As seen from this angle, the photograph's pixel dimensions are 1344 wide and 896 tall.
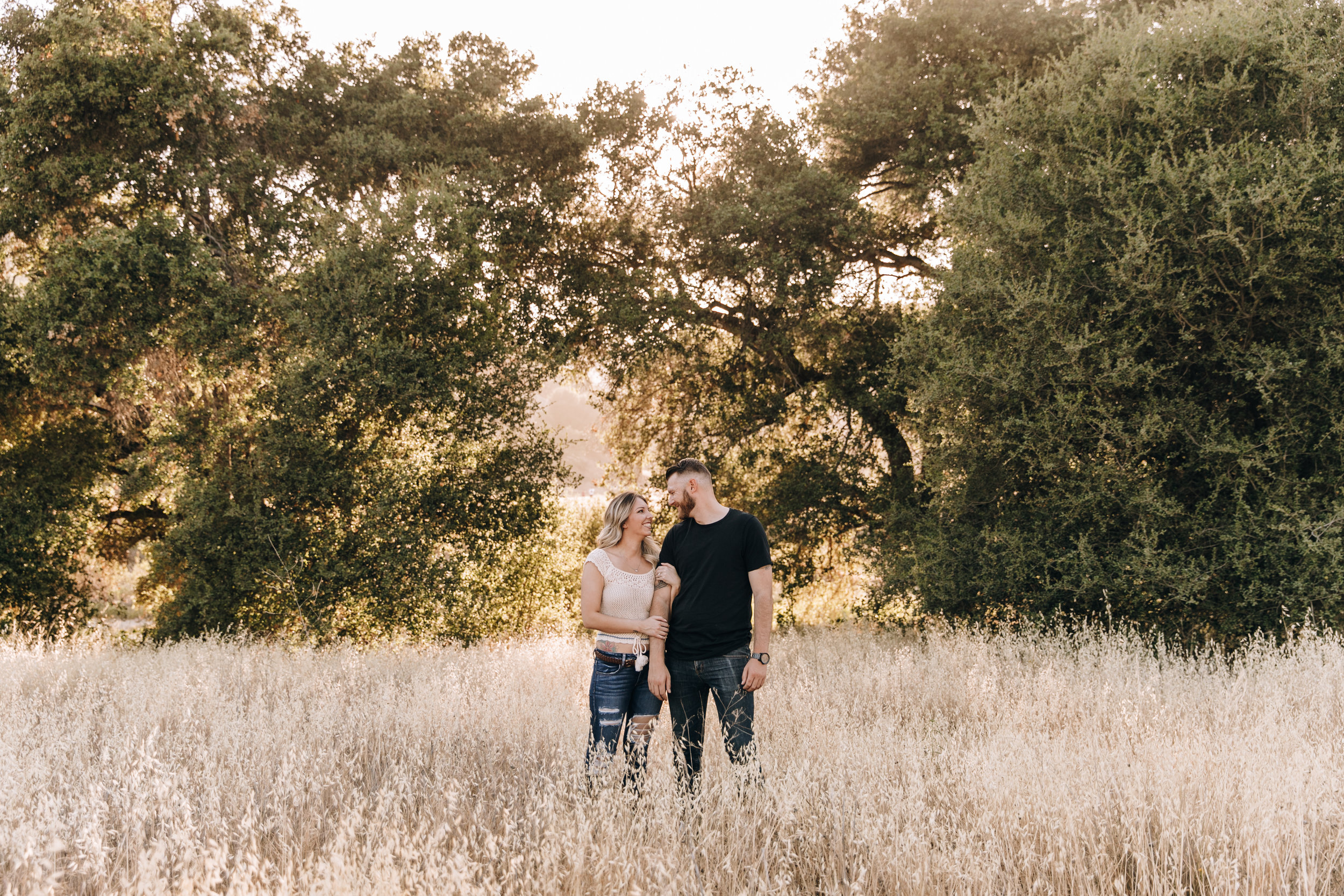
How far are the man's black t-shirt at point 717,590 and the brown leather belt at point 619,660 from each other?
0.24 metres

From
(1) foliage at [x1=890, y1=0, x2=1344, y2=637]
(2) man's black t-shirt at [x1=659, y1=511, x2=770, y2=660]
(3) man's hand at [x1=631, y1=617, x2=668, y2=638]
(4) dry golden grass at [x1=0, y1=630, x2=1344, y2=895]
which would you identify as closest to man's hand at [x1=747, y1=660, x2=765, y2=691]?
(2) man's black t-shirt at [x1=659, y1=511, x2=770, y2=660]

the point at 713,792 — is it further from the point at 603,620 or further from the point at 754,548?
the point at 754,548

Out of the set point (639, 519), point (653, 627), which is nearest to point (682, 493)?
point (639, 519)

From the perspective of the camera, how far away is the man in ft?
13.5

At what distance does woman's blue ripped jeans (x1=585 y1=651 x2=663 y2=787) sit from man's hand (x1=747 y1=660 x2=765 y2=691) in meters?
0.14

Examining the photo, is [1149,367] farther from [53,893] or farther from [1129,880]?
[53,893]

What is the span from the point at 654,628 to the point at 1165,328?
8797mm

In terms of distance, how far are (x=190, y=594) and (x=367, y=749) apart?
992 cm

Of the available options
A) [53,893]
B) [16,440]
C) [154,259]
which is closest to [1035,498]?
[53,893]

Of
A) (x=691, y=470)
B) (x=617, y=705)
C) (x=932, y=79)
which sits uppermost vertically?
(x=932, y=79)

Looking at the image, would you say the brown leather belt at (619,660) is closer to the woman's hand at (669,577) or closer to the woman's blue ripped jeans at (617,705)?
the woman's blue ripped jeans at (617,705)

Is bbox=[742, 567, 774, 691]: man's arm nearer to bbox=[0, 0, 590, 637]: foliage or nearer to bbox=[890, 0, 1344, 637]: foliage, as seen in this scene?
bbox=[890, 0, 1344, 637]: foliage

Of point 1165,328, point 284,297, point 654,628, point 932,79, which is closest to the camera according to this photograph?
point 654,628

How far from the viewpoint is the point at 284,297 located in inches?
489
